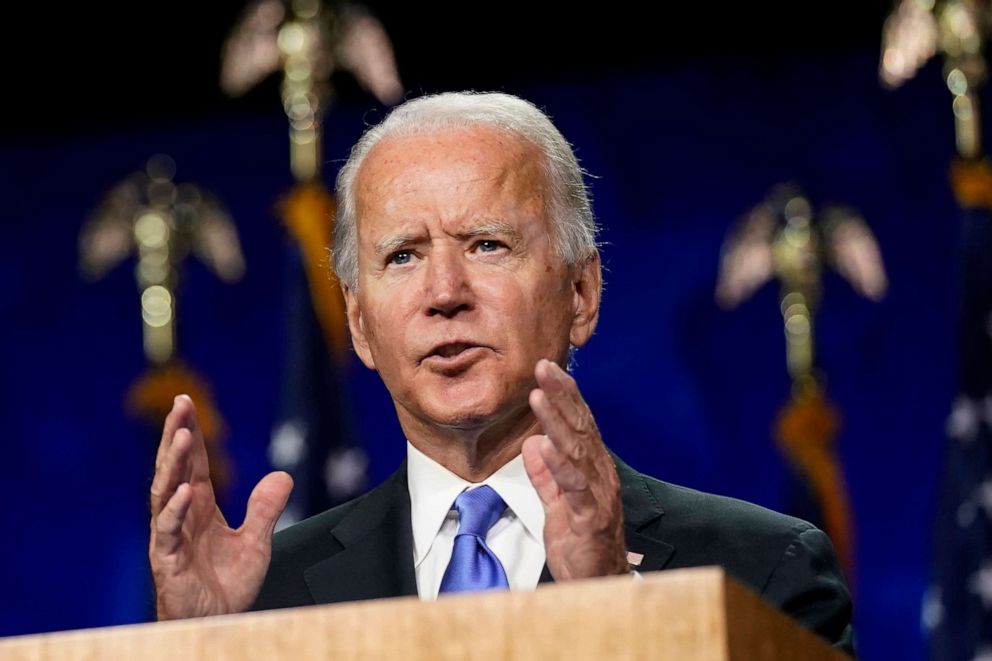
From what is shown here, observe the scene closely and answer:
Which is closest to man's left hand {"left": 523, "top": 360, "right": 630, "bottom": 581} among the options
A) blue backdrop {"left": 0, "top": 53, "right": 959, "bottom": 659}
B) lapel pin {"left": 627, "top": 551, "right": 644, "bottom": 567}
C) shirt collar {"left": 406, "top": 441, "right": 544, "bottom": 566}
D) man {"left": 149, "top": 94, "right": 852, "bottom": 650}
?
man {"left": 149, "top": 94, "right": 852, "bottom": 650}

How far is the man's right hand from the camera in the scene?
1855 millimetres

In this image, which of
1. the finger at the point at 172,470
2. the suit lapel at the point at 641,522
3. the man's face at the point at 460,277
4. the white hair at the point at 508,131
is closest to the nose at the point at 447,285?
the man's face at the point at 460,277

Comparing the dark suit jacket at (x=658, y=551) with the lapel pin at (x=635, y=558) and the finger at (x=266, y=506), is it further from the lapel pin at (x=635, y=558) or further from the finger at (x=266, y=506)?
the finger at (x=266, y=506)

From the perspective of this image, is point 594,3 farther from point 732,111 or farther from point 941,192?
point 941,192

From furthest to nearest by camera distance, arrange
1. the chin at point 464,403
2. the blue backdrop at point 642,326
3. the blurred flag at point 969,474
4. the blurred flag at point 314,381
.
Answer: the blue backdrop at point 642,326 → the blurred flag at point 314,381 → the blurred flag at point 969,474 → the chin at point 464,403

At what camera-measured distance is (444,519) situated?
87.0 inches

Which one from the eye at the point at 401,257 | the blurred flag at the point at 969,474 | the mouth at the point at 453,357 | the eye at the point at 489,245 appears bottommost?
the blurred flag at the point at 969,474

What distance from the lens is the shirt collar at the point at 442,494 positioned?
2152 mm

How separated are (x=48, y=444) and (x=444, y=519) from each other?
4056 millimetres

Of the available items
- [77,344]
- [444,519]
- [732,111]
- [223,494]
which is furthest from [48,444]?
[444,519]

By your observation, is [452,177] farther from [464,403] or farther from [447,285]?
[464,403]

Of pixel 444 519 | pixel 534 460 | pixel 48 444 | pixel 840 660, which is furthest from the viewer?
pixel 48 444

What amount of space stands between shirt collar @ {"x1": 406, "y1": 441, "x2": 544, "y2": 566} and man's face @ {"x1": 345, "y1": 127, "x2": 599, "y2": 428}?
0.07 metres

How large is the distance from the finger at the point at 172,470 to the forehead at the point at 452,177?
549 millimetres
